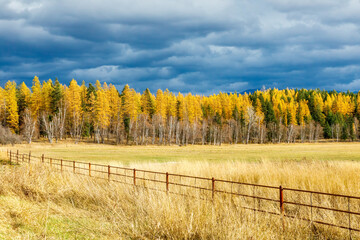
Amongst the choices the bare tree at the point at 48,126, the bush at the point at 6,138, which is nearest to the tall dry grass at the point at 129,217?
the bush at the point at 6,138

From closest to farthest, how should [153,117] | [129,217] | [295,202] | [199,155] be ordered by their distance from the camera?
[129,217] → [295,202] → [199,155] → [153,117]

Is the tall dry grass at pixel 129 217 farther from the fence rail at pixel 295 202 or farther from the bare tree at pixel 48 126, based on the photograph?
the bare tree at pixel 48 126

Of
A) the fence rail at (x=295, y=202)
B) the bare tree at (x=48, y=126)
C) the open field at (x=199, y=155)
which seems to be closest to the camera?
the fence rail at (x=295, y=202)

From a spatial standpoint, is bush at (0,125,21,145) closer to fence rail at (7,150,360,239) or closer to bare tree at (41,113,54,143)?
bare tree at (41,113,54,143)

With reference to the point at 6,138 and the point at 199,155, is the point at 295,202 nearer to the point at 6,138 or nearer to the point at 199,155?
the point at 199,155

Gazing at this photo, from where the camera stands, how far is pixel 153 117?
9294 cm

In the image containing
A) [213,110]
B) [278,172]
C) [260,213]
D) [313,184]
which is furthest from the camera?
[213,110]

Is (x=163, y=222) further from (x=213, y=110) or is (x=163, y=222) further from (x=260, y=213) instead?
(x=213, y=110)

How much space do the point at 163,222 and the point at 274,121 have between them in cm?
11064

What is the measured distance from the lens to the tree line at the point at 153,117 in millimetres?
80812

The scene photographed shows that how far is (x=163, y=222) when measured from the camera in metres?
7.52

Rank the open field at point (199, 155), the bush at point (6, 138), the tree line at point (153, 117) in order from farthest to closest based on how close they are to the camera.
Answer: the tree line at point (153, 117)
the bush at point (6, 138)
the open field at point (199, 155)

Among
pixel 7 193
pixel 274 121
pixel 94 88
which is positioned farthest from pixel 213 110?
pixel 7 193

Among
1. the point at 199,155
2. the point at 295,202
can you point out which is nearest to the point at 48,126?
the point at 199,155
